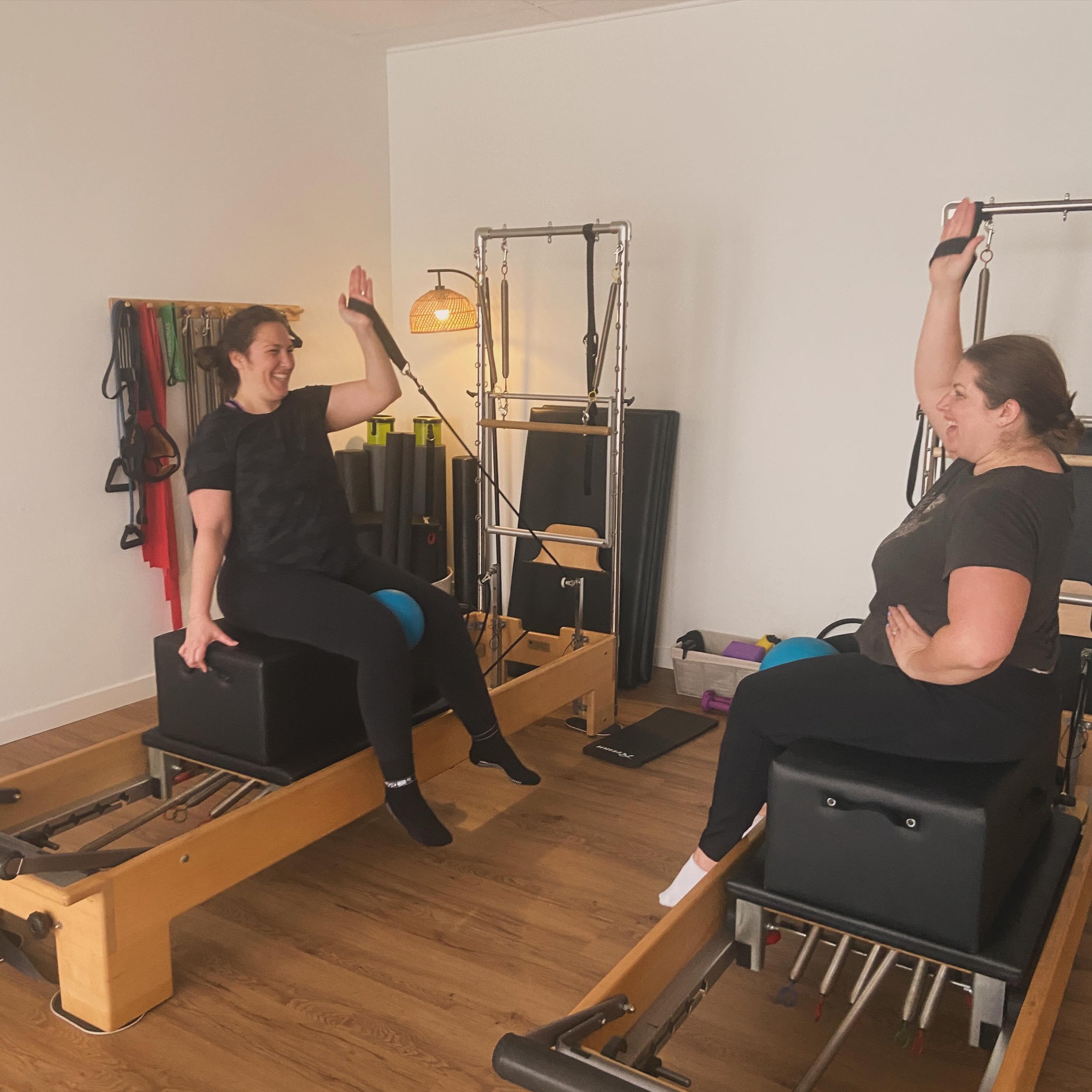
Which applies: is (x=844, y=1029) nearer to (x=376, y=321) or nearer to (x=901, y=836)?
(x=901, y=836)

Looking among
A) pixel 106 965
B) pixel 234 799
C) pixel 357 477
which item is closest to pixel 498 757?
pixel 234 799

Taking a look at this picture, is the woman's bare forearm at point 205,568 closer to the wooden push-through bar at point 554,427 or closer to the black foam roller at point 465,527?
the wooden push-through bar at point 554,427

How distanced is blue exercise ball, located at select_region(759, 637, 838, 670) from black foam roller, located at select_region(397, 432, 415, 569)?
1958 mm

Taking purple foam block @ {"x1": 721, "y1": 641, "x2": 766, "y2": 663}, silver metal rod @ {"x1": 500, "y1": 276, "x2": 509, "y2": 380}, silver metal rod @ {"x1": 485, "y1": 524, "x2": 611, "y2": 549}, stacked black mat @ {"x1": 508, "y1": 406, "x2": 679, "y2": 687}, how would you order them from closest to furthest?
1. silver metal rod @ {"x1": 485, "y1": 524, "x2": 611, "y2": 549}
2. silver metal rod @ {"x1": 500, "y1": 276, "x2": 509, "y2": 380}
3. purple foam block @ {"x1": 721, "y1": 641, "x2": 766, "y2": 663}
4. stacked black mat @ {"x1": 508, "y1": 406, "x2": 679, "y2": 687}

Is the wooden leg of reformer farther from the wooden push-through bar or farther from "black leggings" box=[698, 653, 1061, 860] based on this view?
the wooden push-through bar

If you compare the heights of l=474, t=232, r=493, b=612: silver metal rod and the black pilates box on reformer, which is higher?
l=474, t=232, r=493, b=612: silver metal rod

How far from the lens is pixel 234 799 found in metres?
2.56

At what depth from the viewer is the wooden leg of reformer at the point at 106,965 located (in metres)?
1.89

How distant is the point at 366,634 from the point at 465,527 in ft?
6.34

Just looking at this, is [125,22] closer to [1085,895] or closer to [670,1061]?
[670,1061]

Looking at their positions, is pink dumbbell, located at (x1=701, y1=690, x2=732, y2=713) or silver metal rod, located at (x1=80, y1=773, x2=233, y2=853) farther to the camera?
pink dumbbell, located at (x1=701, y1=690, x2=732, y2=713)

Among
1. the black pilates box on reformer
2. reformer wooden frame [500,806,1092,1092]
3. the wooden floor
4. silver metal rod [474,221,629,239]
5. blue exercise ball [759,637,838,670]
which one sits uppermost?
silver metal rod [474,221,629,239]

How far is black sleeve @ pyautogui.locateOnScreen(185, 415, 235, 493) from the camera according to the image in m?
2.46

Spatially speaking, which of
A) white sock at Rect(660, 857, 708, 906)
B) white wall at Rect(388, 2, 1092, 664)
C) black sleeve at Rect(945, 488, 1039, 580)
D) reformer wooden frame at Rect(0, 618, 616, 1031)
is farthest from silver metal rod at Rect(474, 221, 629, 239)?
white sock at Rect(660, 857, 708, 906)
